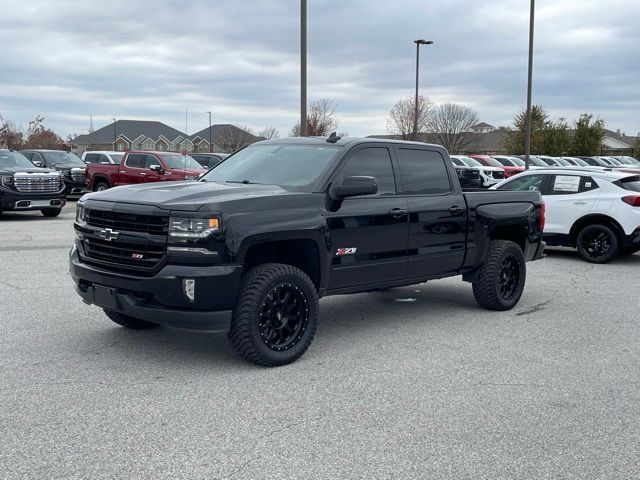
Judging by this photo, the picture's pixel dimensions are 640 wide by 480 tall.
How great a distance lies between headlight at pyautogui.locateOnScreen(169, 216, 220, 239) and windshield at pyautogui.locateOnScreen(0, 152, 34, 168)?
14.2 meters

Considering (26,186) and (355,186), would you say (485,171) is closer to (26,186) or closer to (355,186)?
(26,186)

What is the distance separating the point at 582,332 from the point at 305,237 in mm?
3126

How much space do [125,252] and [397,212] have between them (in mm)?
2549

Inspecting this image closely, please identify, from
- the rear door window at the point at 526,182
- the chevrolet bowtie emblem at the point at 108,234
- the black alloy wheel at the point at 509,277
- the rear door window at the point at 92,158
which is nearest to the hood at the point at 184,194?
the chevrolet bowtie emblem at the point at 108,234

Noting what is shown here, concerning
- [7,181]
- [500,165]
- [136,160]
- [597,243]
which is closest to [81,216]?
[597,243]

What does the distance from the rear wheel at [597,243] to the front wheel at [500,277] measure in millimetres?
4413

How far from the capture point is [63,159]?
2458 cm

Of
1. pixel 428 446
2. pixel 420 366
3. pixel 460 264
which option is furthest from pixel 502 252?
pixel 428 446

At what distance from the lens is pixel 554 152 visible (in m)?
61.5

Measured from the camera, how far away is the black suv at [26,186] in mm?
16828

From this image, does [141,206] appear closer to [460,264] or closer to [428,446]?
[428,446]

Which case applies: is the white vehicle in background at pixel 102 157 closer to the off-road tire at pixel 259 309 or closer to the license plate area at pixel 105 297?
the license plate area at pixel 105 297

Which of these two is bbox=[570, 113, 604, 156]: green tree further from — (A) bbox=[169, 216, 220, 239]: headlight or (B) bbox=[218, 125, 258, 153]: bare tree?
(A) bbox=[169, 216, 220, 239]: headlight

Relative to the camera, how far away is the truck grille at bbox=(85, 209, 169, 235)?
5266 mm
